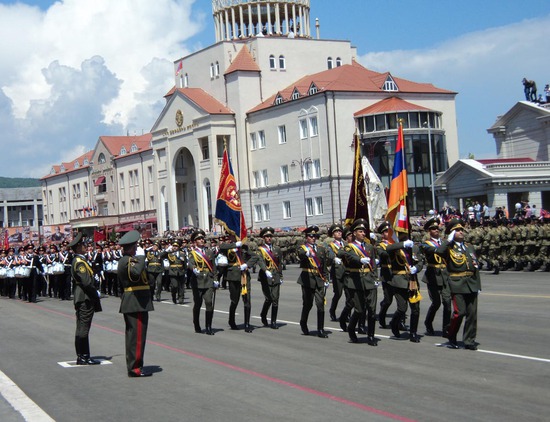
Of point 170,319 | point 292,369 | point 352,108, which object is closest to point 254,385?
point 292,369

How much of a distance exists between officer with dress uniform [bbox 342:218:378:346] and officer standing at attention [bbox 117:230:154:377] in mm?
3787

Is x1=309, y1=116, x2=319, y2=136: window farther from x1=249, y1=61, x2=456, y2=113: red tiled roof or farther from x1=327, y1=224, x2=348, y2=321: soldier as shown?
x1=327, y1=224, x2=348, y2=321: soldier

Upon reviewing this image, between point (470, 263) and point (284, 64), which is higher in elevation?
point (284, 64)

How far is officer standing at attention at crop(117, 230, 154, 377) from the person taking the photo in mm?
11430

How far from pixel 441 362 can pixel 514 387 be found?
2.06m

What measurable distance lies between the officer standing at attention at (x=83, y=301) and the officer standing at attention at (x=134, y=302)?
41.8 inches

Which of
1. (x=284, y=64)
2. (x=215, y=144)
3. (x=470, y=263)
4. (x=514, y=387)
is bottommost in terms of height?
(x=514, y=387)

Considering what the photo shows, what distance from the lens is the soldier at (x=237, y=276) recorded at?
16906mm

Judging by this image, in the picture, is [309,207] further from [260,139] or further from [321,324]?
[321,324]

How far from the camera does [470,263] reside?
43.0ft

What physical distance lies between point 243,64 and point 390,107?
56.6 feet

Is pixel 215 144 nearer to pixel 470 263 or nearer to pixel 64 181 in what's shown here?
pixel 64 181

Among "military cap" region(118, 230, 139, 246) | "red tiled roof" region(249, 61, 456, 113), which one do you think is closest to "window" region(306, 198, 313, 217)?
"red tiled roof" region(249, 61, 456, 113)

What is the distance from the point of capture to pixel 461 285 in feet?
42.4
